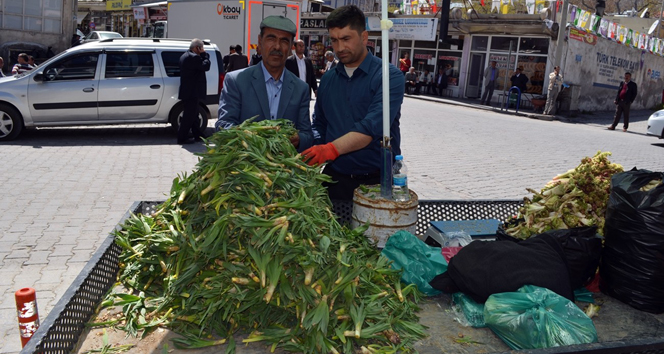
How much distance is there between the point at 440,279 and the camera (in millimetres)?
2896

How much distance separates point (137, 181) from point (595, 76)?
83.1 feet

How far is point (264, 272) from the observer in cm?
229

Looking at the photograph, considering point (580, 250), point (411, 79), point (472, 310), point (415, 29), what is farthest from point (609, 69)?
point (472, 310)

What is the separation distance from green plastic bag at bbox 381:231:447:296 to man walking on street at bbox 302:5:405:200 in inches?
24.4

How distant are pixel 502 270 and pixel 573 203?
101 cm

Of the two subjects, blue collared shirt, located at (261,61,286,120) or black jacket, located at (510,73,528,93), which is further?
black jacket, located at (510,73,528,93)

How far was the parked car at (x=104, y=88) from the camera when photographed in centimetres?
1109

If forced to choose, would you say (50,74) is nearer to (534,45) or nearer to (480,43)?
(534,45)

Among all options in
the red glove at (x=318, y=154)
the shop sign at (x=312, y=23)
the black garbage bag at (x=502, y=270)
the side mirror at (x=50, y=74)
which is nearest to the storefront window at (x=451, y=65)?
the shop sign at (x=312, y=23)

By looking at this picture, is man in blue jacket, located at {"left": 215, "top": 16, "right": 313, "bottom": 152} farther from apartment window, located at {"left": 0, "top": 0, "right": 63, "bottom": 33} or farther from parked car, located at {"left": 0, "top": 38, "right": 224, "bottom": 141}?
apartment window, located at {"left": 0, "top": 0, "right": 63, "bottom": 33}

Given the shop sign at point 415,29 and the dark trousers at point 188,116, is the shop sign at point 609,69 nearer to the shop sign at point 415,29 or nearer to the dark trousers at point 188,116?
the shop sign at point 415,29

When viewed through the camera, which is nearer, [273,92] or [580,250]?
[580,250]

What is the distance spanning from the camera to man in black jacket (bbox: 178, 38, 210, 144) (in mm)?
10953

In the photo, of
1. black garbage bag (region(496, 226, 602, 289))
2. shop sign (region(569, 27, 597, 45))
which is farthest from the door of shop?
black garbage bag (region(496, 226, 602, 289))
